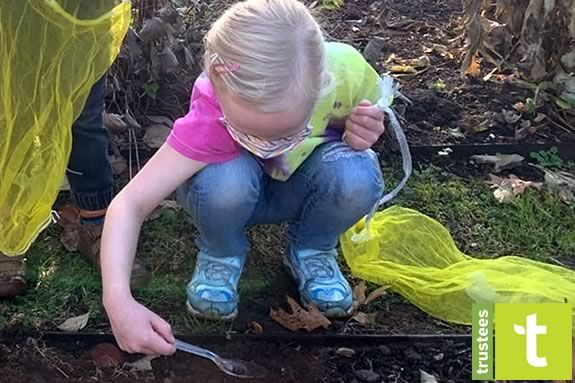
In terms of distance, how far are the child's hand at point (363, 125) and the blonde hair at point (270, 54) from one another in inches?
10.2

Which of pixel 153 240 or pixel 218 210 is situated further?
pixel 153 240

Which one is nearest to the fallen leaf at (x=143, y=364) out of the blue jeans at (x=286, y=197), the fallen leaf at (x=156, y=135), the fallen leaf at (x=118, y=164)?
the blue jeans at (x=286, y=197)

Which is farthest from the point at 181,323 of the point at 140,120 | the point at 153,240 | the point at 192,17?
the point at 192,17

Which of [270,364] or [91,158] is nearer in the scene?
[270,364]

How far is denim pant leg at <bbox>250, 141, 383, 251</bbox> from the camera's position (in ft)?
6.76

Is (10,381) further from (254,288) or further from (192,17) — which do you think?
(192,17)

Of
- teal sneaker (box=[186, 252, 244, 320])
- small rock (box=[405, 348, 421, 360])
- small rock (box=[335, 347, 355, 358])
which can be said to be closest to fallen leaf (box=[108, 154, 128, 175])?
teal sneaker (box=[186, 252, 244, 320])

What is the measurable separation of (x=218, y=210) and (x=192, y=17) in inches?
50.3

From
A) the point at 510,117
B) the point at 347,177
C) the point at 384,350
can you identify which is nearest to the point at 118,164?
the point at 347,177

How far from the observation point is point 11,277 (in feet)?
7.29

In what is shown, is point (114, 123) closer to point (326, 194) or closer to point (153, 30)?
point (153, 30)

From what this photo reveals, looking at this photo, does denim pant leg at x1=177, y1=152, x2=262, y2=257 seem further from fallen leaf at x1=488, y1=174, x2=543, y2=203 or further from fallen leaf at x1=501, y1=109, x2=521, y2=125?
fallen leaf at x1=501, y1=109, x2=521, y2=125

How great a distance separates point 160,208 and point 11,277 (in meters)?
0.50

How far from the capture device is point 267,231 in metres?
2.50
